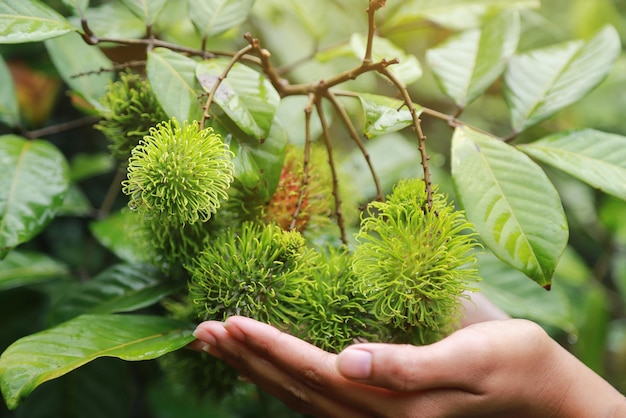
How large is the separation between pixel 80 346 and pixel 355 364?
338mm

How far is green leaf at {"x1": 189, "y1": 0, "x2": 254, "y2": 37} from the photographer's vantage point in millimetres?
823

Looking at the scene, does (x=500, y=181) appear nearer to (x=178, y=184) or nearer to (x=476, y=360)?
(x=476, y=360)

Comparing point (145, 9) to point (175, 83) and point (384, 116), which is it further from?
point (384, 116)

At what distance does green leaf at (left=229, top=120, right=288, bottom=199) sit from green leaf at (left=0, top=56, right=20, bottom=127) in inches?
→ 20.8

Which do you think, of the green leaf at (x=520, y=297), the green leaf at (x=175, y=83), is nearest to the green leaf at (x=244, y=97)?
the green leaf at (x=175, y=83)

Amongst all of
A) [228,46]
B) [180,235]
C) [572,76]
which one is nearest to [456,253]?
[180,235]

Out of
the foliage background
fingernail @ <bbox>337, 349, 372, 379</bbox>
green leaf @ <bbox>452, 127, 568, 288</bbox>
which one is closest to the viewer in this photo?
fingernail @ <bbox>337, 349, 372, 379</bbox>

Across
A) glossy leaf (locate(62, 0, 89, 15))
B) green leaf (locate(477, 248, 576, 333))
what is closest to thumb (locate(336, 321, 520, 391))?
green leaf (locate(477, 248, 576, 333))

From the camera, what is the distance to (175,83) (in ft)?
2.27

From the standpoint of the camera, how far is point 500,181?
708mm

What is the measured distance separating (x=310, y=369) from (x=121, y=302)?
396mm

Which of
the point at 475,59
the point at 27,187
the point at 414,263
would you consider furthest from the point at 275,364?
the point at 475,59

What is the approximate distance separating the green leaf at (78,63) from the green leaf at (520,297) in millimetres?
820

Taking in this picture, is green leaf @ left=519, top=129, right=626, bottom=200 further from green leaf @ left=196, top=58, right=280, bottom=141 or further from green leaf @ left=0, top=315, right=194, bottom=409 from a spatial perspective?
green leaf @ left=0, top=315, right=194, bottom=409
